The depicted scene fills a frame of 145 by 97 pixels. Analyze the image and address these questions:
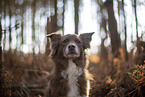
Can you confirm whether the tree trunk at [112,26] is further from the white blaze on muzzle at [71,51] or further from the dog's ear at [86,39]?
the white blaze on muzzle at [71,51]

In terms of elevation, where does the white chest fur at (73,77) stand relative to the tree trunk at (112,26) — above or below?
below

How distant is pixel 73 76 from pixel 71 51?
0.69 metres

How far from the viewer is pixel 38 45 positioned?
10.5 m

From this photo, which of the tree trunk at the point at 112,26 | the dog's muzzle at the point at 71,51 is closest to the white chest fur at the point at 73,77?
the dog's muzzle at the point at 71,51

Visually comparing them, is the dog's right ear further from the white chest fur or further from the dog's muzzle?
the white chest fur

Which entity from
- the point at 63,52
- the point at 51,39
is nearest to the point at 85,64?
the point at 63,52

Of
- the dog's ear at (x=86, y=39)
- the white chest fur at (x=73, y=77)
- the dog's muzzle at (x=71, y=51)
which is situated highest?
the dog's ear at (x=86, y=39)

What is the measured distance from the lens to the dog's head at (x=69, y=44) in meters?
3.69

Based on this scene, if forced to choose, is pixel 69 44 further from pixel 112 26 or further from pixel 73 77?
pixel 112 26

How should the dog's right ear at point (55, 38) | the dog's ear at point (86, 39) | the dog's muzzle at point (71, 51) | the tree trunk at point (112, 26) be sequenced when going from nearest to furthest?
the dog's muzzle at point (71, 51) → the dog's right ear at point (55, 38) → the dog's ear at point (86, 39) → the tree trunk at point (112, 26)

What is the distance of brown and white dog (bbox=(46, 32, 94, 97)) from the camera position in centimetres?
338

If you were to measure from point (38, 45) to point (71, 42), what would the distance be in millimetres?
7068

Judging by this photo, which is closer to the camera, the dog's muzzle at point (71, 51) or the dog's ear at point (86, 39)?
the dog's muzzle at point (71, 51)

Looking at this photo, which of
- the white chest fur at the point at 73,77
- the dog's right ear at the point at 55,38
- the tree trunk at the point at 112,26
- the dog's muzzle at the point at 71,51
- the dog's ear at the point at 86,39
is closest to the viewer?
the white chest fur at the point at 73,77
